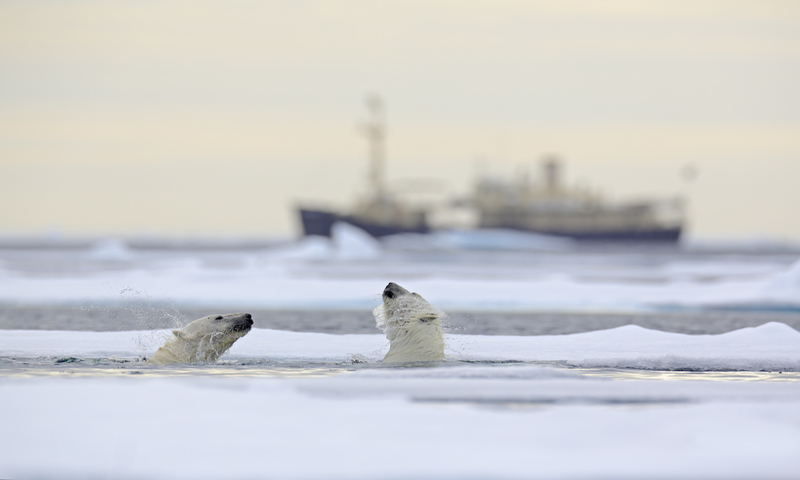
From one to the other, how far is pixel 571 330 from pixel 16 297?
457 inches

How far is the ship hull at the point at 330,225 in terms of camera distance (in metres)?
69.8

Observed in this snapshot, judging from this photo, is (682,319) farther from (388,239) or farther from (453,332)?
(388,239)

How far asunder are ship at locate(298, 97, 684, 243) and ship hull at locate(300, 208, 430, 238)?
8 cm

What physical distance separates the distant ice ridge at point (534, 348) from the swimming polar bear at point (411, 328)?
0.48 m

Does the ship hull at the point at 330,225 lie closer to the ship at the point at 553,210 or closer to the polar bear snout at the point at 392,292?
the ship at the point at 553,210

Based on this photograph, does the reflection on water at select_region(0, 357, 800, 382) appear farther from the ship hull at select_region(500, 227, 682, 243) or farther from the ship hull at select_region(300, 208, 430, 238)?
the ship hull at select_region(500, 227, 682, 243)

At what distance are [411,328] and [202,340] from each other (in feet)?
6.44

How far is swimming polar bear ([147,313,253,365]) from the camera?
7680 millimetres

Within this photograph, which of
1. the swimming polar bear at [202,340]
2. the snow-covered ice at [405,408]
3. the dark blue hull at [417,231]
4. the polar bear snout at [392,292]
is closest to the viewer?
the snow-covered ice at [405,408]

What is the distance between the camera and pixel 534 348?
9.20m

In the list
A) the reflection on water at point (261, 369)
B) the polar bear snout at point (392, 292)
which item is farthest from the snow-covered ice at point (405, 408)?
the polar bear snout at point (392, 292)

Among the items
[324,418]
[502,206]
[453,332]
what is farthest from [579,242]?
[324,418]

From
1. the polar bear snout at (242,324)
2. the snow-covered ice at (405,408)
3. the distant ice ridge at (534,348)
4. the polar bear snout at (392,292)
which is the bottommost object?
the snow-covered ice at (405,408)

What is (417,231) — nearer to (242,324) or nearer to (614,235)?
(614,235)
